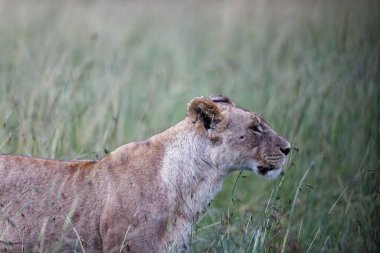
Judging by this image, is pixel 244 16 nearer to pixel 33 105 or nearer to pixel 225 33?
pixel 225 33

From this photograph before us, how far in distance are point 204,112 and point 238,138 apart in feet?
0.87

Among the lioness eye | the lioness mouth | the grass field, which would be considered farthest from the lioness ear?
the grass field

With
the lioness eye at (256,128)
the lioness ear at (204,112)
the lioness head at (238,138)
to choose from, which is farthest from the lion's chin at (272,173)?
the lioness ear at (204,112)

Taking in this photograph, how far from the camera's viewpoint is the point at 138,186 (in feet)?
15.9

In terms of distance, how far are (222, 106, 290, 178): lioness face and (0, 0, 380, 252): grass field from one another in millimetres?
113

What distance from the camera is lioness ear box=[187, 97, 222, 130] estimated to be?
4996mm

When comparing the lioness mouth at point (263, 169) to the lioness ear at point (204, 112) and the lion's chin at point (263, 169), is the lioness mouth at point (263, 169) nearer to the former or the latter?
the lion's chin at point (263, 169)

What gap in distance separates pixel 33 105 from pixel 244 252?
2.79 meters

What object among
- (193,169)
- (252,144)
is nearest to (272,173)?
(252,144)

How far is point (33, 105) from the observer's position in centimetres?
716

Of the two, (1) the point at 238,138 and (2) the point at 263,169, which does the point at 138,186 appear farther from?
(2) the point at 263,169

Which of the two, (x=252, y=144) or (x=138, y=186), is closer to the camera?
(x=138, y=186)

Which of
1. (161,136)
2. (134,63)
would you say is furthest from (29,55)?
(161,136)

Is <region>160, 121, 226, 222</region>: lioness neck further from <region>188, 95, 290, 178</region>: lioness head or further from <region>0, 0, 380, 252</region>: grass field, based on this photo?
<region>0, 0, 380, 252</region>: grass field
